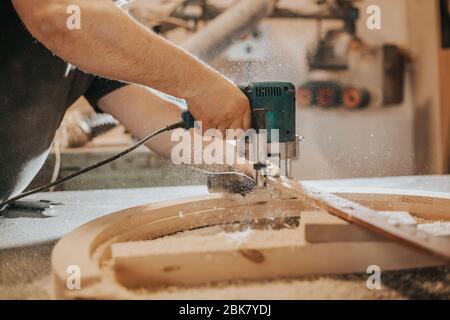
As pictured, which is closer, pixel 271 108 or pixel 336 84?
pixel 271 108

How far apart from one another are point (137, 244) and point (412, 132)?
275 cm

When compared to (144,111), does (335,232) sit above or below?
below

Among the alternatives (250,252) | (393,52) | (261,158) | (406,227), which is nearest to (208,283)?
(250,252)

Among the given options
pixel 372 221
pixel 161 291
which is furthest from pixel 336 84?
pixel 161 291

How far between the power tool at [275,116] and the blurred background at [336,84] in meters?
1.34

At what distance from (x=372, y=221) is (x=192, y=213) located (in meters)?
0.58

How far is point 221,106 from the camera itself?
4.00ft

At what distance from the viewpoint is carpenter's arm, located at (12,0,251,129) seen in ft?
3.28

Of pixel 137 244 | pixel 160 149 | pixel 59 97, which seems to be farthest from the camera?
pixel 160 149

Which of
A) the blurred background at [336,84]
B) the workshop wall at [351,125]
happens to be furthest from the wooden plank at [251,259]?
the workshop wall at [351,125]

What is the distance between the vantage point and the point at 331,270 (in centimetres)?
83

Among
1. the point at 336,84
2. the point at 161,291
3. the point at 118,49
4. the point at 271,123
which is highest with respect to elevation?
the point at 336,84

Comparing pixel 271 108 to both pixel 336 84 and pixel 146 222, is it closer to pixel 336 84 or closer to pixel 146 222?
pixel 146 222

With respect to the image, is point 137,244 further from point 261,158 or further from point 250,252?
point 261,158
